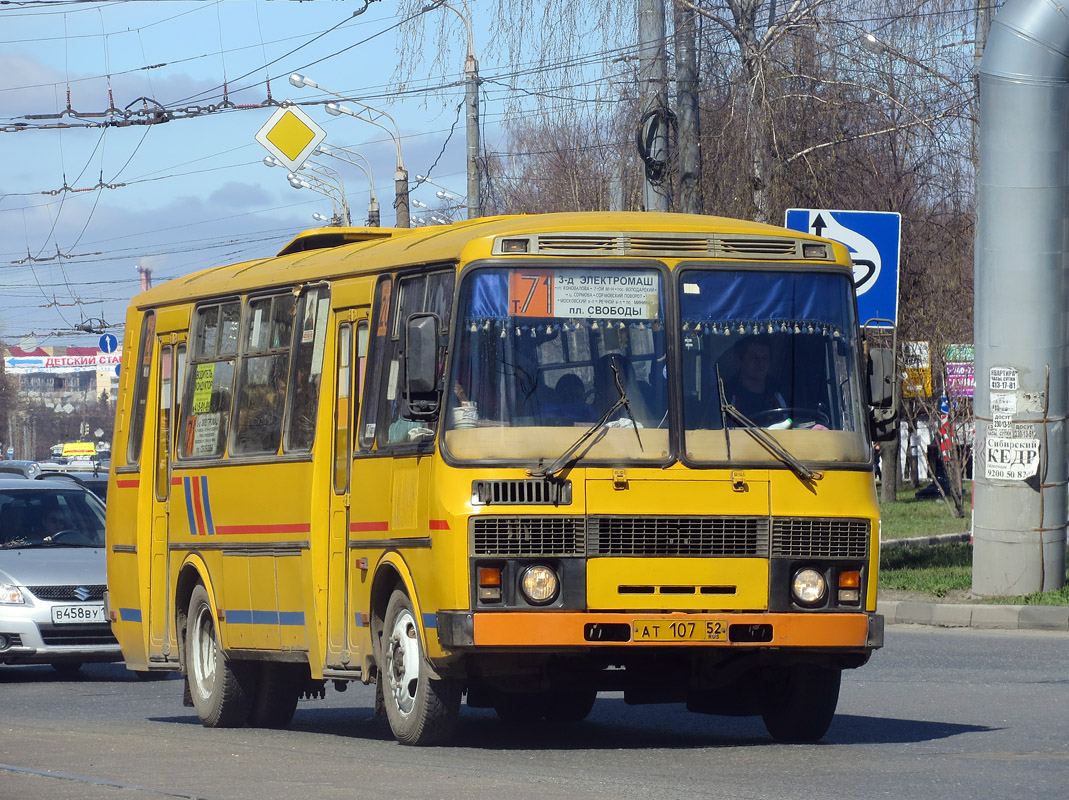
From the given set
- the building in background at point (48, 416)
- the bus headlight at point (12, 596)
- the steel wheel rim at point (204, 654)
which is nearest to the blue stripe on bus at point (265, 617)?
the steel wheel rim at point (204, 654)

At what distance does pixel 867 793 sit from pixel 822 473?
6.57 ft

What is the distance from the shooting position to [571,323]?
374 inches

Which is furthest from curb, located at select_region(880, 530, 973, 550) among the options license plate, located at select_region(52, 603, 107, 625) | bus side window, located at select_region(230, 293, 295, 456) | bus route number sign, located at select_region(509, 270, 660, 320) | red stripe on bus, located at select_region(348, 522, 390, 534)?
bus route number sign, located at select_region(509, 270, 660, 320)

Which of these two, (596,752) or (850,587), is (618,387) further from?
(596,752)

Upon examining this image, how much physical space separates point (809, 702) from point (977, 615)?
27.6 feet

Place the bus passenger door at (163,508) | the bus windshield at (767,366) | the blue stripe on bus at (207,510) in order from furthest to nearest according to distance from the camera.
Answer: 1. the bus passenger door at (163,508)
2. the blue stripe on bus at (207,510)
3. the bus windshield at (767,366)

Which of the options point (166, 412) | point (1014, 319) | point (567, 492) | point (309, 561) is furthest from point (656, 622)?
point (1014, 319)

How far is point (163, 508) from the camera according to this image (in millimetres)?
13008

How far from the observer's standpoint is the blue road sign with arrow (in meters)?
18.2

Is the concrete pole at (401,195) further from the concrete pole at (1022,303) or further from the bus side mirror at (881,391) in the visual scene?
the bus side mirror at (881,391)

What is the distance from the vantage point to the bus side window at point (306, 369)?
36.5 ft

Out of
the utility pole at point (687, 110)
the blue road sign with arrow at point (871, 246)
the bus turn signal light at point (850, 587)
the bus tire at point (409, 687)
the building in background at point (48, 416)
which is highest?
the utility pole at point (687, 110)

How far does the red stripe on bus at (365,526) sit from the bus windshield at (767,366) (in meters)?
1.71

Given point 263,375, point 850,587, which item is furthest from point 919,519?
point 850,587
